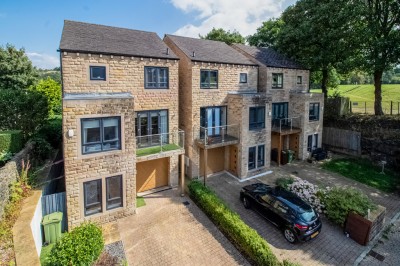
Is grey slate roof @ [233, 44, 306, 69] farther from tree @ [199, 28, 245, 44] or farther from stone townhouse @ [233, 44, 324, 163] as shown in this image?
tree @ [199, 28, 245, 44]

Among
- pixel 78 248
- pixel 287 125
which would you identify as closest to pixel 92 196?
pixel 78 248

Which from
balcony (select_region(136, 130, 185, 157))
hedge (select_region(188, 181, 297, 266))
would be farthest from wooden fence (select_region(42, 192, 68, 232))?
hedge (select_region(188, 181, 297, 266))

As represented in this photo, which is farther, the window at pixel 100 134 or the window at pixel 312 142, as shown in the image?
the window at pixel 312 142

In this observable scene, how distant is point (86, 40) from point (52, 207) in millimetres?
8744

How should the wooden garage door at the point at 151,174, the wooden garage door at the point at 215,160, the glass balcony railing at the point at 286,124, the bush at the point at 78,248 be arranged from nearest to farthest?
1. the bush at the point at 78,248
2. the wooden garage door at the point at 151,174
3. the wooden garage door at the point at 215,160
4. the glass balcony railing at the point at 286,124

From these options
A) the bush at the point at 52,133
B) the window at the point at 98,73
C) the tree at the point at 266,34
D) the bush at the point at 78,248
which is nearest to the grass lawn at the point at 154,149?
the window at the point at 98,73

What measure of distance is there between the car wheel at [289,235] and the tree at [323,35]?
17121 millimetres

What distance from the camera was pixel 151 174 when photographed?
14.8 metres

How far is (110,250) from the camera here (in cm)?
936

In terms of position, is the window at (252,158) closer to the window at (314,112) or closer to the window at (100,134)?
the window at (314,112)

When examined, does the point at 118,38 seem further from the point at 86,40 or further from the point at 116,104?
the point at 116,104

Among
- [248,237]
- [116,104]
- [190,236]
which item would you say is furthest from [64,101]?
[248,237]

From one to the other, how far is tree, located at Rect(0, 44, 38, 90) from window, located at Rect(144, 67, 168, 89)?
80.3 feet

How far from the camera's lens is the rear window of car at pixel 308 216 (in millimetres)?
9828
